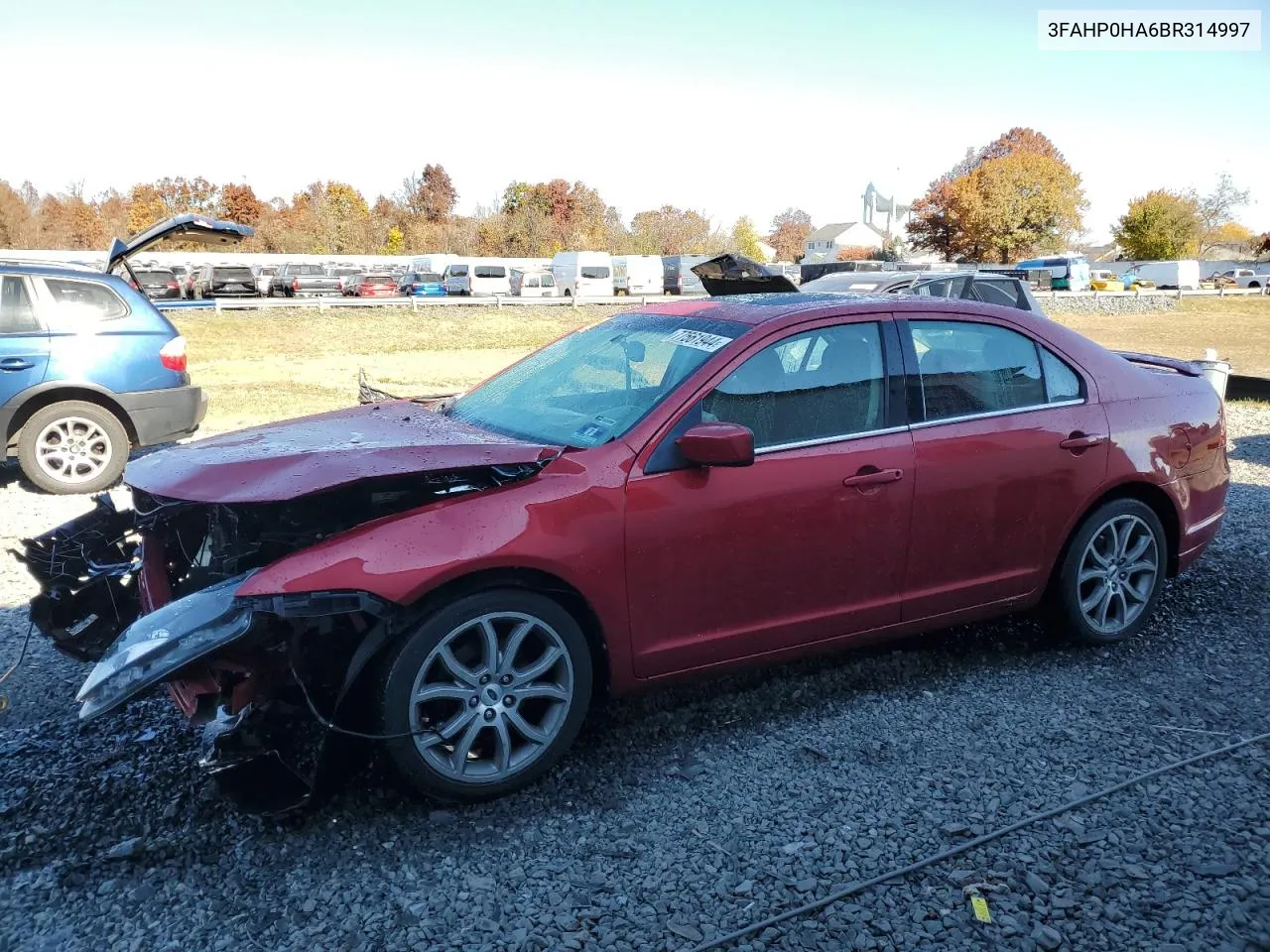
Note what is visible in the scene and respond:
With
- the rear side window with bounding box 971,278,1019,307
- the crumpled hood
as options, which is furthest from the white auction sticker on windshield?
the rear side window with bounding box 971,278,1019,307

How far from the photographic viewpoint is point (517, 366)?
473 cm

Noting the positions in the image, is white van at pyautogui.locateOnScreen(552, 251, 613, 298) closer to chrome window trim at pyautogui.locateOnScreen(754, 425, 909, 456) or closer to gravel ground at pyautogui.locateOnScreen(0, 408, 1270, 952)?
chrome window trim at pyautogui.locateOnScreen(754, 425, 909, 456)

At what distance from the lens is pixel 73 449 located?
793 centimetres

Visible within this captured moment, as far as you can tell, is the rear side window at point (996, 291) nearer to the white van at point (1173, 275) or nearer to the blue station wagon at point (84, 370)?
the blue station wagon at point (84, 370)

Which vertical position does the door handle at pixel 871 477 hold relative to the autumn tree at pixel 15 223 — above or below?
below

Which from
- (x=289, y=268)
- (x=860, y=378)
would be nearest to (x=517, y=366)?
(x=860, y=378)

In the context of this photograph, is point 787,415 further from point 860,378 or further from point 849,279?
point 849,279

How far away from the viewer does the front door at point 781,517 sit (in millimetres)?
3547

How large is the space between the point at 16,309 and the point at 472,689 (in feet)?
20.9

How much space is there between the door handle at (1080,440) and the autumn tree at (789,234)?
396ft

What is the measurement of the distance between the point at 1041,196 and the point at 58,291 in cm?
7313

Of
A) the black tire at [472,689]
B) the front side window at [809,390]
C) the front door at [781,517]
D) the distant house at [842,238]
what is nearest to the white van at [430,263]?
the front side window at [809,390]

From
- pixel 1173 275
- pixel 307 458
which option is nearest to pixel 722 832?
pixel 307 458

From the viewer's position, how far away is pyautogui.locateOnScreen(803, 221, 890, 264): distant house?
4983 inches
